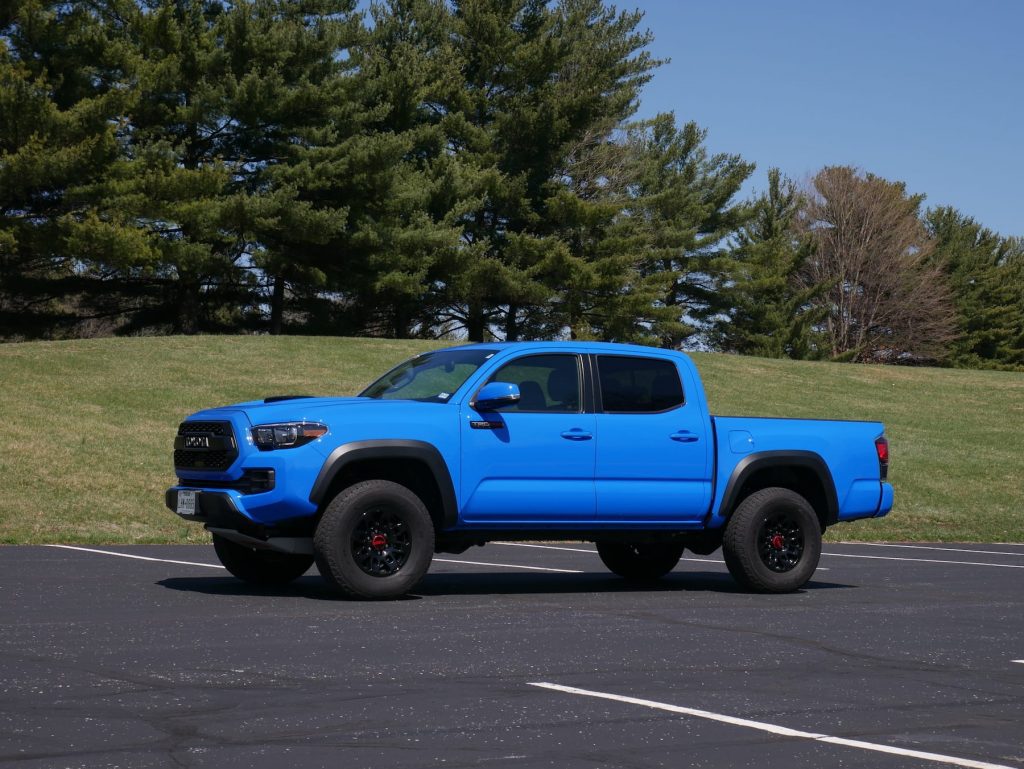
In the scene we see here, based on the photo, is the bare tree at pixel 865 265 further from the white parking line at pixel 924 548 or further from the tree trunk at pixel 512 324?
the white parking line at pixel 924 548

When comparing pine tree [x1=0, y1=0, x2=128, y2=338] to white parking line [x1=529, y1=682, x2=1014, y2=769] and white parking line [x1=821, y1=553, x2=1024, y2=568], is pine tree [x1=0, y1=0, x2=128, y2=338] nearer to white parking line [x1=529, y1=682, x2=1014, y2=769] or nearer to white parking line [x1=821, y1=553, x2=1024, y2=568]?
white parking line [x1=821, y1=553, x2=1024, y2=568]

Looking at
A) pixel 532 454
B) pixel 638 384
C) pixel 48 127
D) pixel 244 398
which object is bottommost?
pixel 532 454

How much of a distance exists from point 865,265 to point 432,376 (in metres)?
65.0

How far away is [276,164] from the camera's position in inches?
1666

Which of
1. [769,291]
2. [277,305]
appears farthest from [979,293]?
[277,305]

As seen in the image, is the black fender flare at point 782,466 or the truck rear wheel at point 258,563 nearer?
the truck rear wheel at point 258,563

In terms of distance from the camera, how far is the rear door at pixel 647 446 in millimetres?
11070

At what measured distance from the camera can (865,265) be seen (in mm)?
73000

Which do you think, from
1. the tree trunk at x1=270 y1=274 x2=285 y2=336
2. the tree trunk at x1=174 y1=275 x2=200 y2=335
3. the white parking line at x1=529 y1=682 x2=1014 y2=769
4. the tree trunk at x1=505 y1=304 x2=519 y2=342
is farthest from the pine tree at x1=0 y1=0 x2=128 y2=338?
the white parking line at x1=529 y1=682 x2=1014 y2=769

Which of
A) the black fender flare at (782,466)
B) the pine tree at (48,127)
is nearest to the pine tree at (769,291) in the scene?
the pine tree at (48,127)

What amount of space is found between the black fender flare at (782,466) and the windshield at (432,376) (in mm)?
2285

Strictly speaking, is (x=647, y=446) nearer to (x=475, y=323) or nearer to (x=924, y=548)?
(x=924, y=548)

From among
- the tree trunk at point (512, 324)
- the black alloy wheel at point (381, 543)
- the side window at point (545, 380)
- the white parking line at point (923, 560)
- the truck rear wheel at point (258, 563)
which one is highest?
the tree trunk at point (512, 324)

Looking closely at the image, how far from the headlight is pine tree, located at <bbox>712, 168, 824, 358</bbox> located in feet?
183
